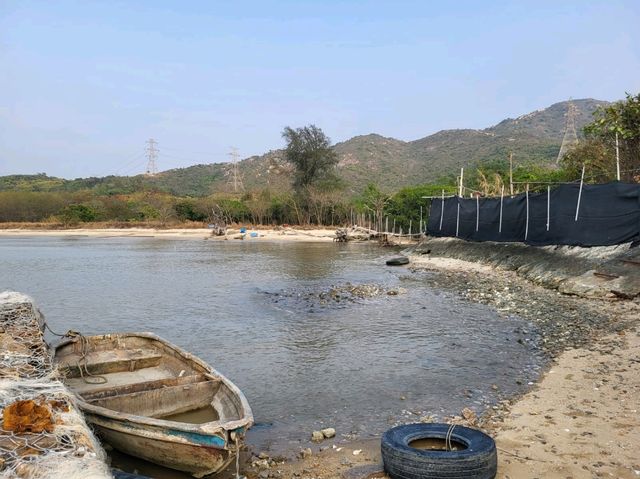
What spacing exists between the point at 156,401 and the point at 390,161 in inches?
3782

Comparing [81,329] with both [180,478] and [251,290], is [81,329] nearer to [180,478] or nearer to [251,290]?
[251,290]

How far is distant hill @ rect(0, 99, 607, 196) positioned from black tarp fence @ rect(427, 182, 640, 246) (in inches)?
1780

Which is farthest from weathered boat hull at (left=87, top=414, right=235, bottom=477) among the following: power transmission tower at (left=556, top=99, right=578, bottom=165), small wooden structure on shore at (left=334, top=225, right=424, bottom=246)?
small wooden structure on shore at (left=334, top=225, right=424, bottom=246)

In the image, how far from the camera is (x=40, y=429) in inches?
173

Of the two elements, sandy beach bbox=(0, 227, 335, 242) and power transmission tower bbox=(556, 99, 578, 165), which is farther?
sandy beach bbox=(0, 227, 335, 242)

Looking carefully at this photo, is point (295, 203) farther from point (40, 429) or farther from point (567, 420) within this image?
point (40, 429)

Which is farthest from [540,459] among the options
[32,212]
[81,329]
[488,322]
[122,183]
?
[122,183]

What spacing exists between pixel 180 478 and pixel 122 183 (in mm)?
104829

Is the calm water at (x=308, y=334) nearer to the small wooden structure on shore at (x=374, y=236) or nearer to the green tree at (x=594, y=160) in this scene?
the green tree at (x=594, y=160)

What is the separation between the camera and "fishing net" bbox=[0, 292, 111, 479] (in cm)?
379

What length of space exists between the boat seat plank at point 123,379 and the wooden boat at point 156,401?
13mm

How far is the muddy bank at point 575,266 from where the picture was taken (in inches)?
570

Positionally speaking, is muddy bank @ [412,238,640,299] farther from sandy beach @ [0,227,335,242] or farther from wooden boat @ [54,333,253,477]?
sandy beach @ [0,227,335,242]

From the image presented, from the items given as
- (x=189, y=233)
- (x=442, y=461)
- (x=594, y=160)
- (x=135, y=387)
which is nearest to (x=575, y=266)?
(x=594, y=160)
